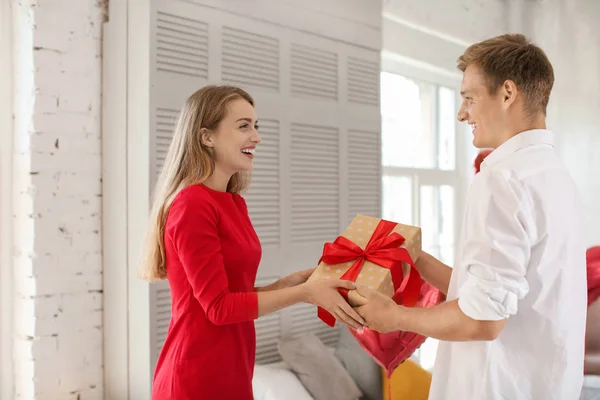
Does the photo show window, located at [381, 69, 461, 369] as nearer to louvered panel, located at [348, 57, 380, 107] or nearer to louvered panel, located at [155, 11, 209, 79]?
louvered panel, located at [348, 57, 380, 107]

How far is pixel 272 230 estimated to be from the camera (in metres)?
2.84

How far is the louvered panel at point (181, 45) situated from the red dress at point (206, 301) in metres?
1.03

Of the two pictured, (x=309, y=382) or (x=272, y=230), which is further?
(x=272, y=230)

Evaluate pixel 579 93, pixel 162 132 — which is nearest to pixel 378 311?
pixel 162 132

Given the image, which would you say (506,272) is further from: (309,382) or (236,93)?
(309,382)

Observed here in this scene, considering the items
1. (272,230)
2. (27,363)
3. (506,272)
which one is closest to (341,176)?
(272,230)

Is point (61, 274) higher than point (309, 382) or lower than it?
higher

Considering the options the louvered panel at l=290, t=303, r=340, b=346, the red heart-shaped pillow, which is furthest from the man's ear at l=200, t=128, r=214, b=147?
the louvered panel at l=290, t=303, r=340, b=346

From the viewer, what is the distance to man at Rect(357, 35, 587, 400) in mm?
1304

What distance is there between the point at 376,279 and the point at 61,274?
1445mm

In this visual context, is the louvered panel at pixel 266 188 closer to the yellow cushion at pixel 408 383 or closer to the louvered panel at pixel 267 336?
the louvered panel at pixel 267 336

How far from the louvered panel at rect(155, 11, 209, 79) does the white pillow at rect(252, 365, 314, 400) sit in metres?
1.27

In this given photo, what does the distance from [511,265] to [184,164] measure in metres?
0.87

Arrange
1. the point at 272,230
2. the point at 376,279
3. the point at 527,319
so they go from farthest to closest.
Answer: the point at 272,230 → the point at 376,279 → the point at 527,319
